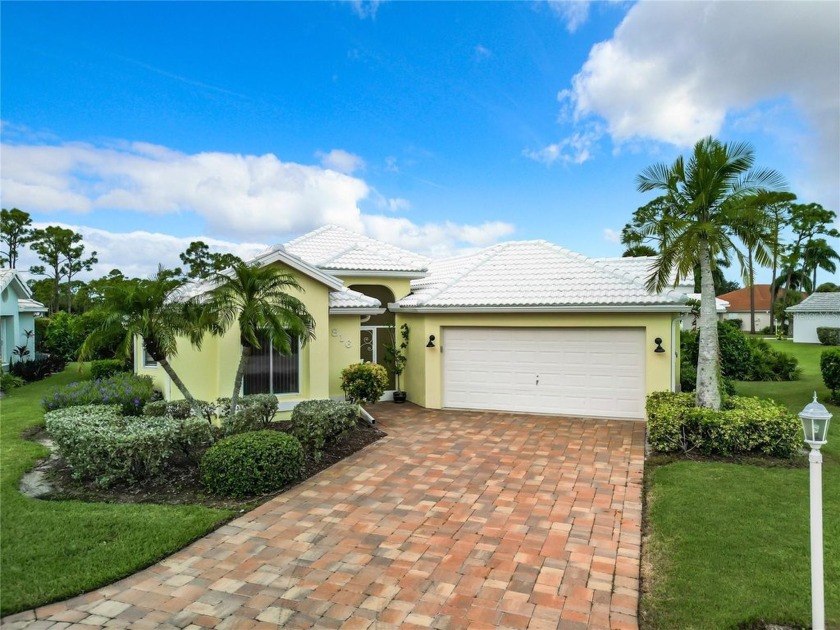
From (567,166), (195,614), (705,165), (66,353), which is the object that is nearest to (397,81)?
(567,166)

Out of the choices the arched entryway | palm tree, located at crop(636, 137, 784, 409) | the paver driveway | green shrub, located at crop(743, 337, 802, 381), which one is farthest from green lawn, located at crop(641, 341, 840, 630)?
green shrub, located at crop(743, 337, 802, 381)

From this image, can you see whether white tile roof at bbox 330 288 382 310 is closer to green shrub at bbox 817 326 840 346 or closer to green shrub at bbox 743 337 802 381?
green shrub at bbox 743 337 802 381

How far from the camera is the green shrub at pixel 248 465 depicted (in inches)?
329

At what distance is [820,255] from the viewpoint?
5572 centimetres

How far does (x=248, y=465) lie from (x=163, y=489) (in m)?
1.61

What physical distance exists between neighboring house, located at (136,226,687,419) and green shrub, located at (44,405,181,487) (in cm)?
412

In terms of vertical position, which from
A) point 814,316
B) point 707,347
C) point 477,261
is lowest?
point 707,347

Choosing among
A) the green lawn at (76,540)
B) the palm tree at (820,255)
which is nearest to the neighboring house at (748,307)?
the palm tree at (820,255)

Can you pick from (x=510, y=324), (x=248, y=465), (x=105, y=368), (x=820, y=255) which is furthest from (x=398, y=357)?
(x=820, y=255)

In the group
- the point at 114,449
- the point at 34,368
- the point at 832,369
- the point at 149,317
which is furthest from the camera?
the point at 34,368

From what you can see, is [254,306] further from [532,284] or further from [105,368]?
[105,368]

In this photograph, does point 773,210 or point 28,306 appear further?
point 28,306

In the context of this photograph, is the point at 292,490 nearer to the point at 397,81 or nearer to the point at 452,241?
the point at 397,81

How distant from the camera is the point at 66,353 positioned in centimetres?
2898
